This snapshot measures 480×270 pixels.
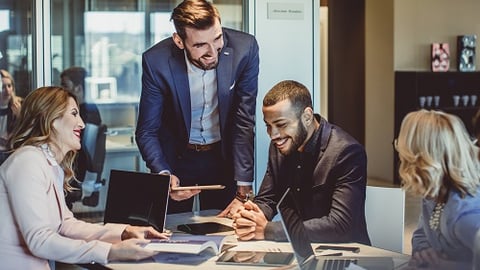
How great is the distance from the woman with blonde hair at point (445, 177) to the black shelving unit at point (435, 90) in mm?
7100

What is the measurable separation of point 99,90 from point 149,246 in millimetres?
4636

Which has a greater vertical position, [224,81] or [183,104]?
[224,81]

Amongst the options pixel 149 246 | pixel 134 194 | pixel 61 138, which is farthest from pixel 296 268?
pixel 61 138

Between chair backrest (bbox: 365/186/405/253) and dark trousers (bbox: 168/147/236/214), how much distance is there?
0.90 meters

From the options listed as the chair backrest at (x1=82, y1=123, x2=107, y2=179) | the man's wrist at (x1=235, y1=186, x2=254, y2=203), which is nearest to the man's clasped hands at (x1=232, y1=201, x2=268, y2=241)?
the man's wrist at (x1=235, y1=186, x2=254, y2=203)

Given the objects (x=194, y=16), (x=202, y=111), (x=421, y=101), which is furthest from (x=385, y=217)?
(x=421, y=101)

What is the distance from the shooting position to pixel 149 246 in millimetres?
2654

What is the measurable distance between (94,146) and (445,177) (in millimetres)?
4565

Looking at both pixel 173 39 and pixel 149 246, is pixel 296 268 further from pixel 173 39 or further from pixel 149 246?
pixel 173 39

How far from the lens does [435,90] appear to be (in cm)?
978

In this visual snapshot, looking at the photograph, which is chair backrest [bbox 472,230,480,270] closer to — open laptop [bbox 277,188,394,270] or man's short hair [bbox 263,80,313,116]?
open laptop [bbox 277,188,394,270]

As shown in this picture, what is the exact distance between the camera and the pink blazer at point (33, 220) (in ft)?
8.49

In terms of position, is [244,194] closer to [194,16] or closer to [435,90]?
[194,16]

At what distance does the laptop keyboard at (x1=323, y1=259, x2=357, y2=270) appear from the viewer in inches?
95.3
